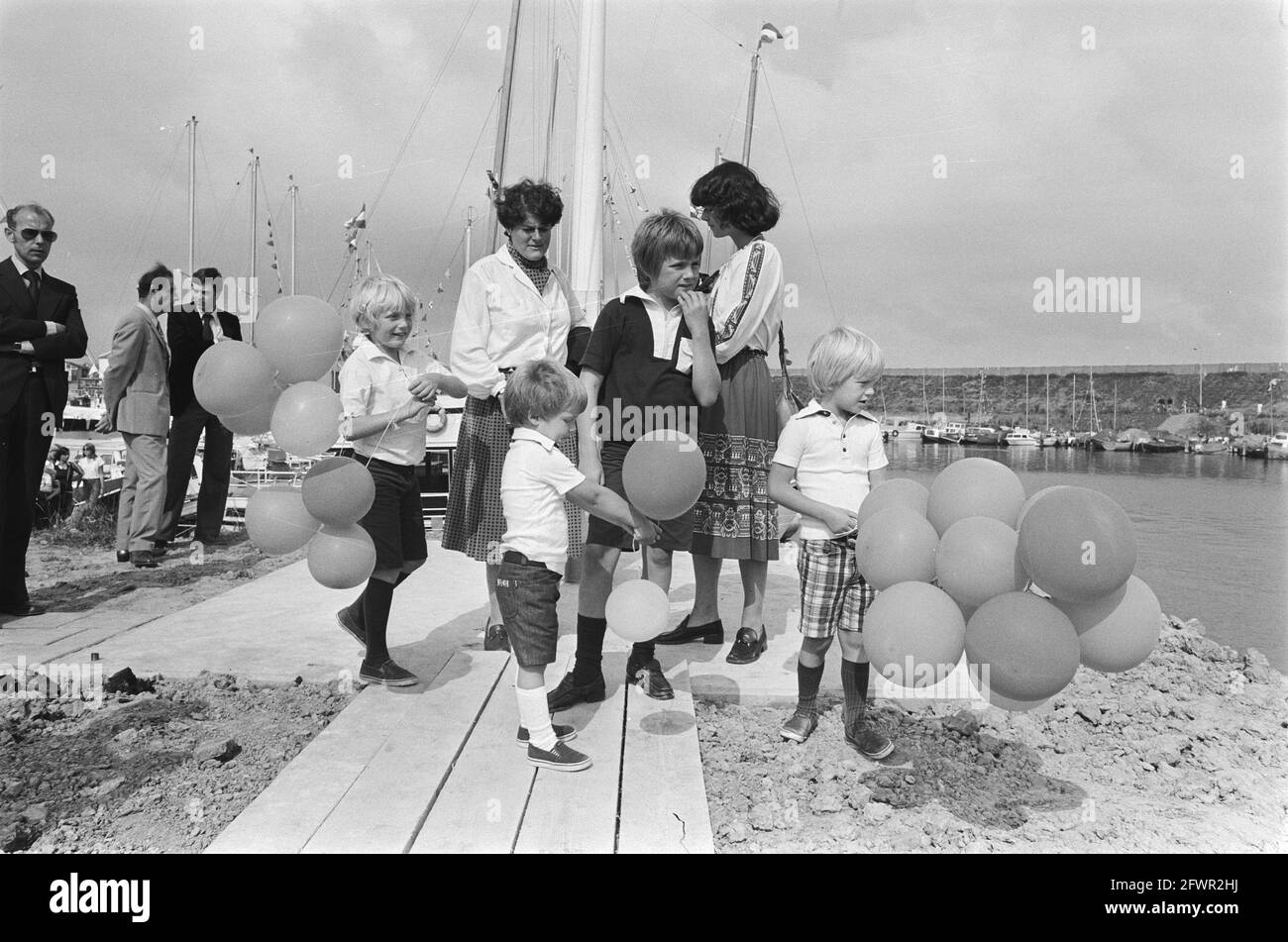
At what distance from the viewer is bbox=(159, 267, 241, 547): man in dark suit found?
6461 millimetres

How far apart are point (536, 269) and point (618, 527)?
1.17 meters

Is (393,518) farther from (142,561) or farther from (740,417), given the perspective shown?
(142,561)

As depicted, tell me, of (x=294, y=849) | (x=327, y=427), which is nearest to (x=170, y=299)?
(x=327, y=427)

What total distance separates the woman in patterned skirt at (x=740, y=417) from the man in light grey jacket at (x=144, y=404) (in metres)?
4.25

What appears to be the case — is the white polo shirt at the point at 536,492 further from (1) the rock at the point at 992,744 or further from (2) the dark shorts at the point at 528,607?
(1) the rock at the point at 992,744

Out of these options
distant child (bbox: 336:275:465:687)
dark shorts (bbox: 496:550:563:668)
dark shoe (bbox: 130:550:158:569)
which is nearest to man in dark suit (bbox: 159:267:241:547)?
dark shoe (bbox: 130:550:158:569)

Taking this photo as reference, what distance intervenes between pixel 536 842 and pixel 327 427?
1440 millimetres

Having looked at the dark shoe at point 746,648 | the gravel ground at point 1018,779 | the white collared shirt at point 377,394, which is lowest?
the gravel ground at point 1018,779

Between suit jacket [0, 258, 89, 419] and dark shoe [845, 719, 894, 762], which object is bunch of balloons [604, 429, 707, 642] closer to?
dark shoe [845, 719, 894, 762]

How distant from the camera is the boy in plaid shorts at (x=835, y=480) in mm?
2863

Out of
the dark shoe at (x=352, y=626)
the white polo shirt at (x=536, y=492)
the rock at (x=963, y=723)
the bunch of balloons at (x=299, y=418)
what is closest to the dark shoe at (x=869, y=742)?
the rock at (x=963, y=723)

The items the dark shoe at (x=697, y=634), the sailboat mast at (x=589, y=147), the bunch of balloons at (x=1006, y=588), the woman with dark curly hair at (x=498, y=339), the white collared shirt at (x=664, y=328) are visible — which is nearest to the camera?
the bunch of balloons at (x=1006, y=588)

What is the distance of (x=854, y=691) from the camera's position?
2977 mm

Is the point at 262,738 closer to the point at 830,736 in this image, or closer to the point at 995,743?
the point at 830,736
